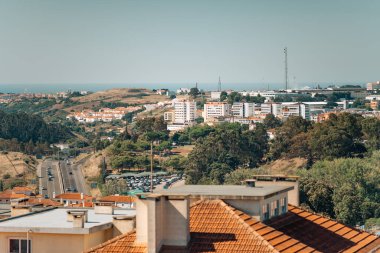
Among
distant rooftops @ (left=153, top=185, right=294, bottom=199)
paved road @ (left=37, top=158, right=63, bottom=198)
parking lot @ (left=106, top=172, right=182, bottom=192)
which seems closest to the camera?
distant rooftops @ (left=153, top=185, right=294, bottom=199)

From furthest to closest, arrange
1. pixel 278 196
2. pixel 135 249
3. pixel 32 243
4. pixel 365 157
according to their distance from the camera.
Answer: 1. pixel 365 157
2. pixel 278 196
3. pixel 32 243
4. pixel 135 249

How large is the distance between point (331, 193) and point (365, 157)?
41585 mm

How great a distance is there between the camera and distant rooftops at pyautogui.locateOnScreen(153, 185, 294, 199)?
23.0 meters

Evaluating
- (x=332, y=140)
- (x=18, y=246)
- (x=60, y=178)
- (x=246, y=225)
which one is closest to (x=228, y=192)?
(x=246, y=225)

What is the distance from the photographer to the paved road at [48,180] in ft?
410

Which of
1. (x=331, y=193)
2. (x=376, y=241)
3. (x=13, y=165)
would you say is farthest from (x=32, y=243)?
(x=13, y=165)

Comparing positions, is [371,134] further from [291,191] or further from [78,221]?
[78,221]

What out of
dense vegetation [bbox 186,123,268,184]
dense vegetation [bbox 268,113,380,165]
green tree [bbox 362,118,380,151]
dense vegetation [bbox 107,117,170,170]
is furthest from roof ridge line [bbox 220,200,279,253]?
green tree [bbox 362,118,380,151]

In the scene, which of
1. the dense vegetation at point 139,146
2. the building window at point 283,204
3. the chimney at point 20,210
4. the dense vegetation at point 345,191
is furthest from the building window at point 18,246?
the dense vegetation at point 139,146

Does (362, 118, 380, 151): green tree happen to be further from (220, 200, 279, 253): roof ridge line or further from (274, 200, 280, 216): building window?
(220, 200, 279, 253): roof ridge line

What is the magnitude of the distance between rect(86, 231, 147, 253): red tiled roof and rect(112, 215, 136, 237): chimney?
221 centimetres

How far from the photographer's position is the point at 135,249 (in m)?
21.2

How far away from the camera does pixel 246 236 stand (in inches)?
849

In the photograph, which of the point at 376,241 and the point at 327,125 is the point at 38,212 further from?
the point at 327,125
